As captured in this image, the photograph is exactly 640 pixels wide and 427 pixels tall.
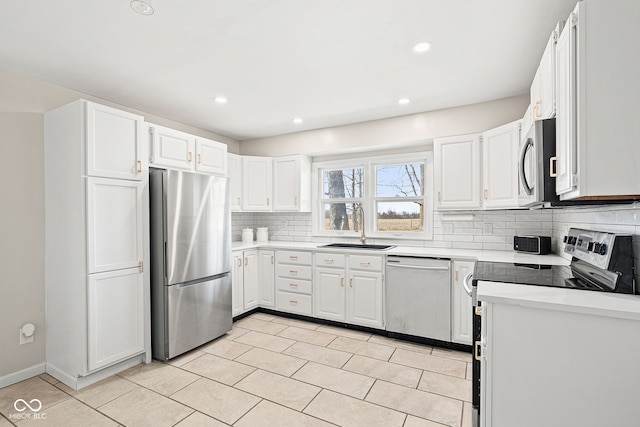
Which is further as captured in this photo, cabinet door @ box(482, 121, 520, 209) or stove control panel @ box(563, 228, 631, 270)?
cabinet door @ box(482, 121, 520, 209)

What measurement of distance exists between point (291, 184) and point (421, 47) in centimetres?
256

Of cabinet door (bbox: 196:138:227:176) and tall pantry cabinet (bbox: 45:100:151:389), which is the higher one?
cabinet door (bbox: 196:138:227:176)

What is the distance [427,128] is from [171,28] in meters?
2.66

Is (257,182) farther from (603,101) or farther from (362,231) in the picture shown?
(603,101)

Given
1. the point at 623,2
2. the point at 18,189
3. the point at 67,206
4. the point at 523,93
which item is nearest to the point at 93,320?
the point at 67,206

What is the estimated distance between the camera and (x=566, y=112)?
1.33 meters

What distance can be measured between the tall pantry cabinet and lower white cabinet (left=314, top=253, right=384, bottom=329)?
1.84 meters

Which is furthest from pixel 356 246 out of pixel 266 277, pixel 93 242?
pixel 93 242

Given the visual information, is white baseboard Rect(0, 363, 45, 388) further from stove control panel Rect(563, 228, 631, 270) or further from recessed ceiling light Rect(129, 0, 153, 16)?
stove control panel Rect(563, 228, 631, 270)

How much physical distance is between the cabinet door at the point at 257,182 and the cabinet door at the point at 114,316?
191 centimetres

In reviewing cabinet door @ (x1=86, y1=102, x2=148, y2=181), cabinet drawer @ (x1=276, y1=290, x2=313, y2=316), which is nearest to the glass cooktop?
cabinet drawer @ (x1=276, y1=290, x2=313, y2=316)

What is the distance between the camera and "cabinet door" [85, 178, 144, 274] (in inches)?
95.5

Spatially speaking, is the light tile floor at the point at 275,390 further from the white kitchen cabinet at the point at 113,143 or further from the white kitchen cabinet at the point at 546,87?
the white kitchen cabinet at the point at 546,87

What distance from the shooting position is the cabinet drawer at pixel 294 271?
383 cm
